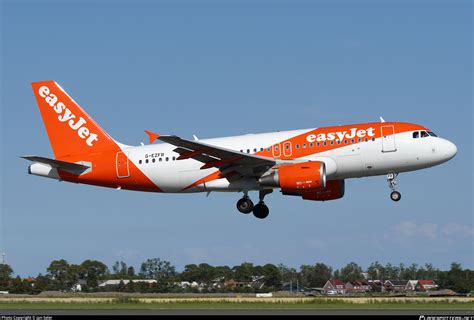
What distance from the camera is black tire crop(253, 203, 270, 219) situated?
56.3 metres

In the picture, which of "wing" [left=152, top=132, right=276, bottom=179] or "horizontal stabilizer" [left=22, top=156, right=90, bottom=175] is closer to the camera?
"wing" [left=152, top=132, right=276, bottom=179]

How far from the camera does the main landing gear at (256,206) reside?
55.5 metres

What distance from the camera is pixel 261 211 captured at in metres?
56.3

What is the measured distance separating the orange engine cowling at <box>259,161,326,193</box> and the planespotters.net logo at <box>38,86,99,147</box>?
12.7m

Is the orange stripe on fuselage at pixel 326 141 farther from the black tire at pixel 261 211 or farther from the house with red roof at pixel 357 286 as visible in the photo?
the house with red roof at pixel 357 286

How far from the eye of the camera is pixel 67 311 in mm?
43438

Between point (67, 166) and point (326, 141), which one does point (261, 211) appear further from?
point (67, 166)

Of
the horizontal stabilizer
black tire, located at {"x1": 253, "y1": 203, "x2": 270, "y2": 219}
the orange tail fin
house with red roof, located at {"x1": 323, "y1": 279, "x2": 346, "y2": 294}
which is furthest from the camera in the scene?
house with red roof, located at {"x1": 323, "y1": 279, "x2": 346, "y2": 294}

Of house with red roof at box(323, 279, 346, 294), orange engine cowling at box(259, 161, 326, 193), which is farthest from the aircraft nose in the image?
house with red roof at box(323, 279, 346, 294)

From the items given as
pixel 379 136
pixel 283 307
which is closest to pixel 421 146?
pixel 379 136

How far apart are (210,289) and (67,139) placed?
15.4m

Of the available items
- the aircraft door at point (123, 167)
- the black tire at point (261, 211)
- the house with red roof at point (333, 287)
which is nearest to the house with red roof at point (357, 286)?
the house with red roof at point (333, 287)

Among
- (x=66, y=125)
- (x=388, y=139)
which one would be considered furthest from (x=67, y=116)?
(x=388, y=139)

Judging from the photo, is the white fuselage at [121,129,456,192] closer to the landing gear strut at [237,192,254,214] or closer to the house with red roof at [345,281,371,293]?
the landing gear strut at [237,192,254,214]
